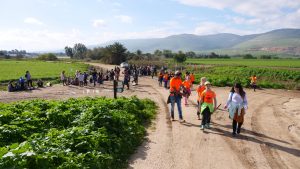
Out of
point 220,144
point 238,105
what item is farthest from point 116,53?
point 220,144

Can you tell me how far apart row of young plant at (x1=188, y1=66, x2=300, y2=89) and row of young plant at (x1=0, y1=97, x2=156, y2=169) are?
2020 centimetres

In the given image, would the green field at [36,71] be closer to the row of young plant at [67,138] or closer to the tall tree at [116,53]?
the tall tree at [116,53]

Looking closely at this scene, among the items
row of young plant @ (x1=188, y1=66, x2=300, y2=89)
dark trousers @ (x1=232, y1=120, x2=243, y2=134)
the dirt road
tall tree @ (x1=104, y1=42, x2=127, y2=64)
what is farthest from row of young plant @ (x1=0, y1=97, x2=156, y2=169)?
tall tree @ (x1=104, y1=42, x2=127, y2=64)

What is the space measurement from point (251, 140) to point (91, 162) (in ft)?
19.4

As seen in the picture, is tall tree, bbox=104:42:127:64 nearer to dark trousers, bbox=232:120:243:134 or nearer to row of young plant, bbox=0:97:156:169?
row of young plant, bbox=0:97:156:169

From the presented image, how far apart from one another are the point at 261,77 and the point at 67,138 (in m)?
35.3

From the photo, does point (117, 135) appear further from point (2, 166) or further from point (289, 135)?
point (289, 135)

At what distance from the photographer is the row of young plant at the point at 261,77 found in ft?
97.6

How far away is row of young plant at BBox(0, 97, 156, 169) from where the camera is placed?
19.6ft

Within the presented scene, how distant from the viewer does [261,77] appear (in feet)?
128

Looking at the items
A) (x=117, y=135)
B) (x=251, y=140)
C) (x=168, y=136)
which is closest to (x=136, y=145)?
(x=117, y=135)

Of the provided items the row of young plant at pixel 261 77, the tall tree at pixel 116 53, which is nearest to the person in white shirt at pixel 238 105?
the row of young plant at pixel 261 77

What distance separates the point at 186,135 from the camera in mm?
10953

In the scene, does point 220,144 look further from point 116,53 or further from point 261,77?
point 116,53
